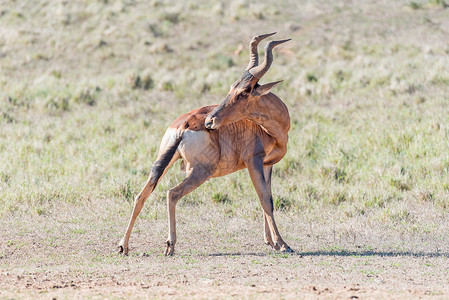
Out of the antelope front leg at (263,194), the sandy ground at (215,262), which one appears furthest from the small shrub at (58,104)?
the antelope front leg at (263,194)

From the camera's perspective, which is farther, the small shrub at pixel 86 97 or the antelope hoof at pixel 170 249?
the small shrub at pixel 86 97

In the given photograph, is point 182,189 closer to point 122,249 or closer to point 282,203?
point 122,249

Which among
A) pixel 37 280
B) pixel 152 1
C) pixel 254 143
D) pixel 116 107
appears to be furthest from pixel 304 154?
pixel 152 1

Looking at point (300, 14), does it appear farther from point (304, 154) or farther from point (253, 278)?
point (253, 278)

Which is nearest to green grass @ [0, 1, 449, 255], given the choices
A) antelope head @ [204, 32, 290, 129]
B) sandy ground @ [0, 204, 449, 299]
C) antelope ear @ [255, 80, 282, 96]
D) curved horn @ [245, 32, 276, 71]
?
sandy ground @ [0, 204, 449, 299]

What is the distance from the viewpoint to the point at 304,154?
14.6m

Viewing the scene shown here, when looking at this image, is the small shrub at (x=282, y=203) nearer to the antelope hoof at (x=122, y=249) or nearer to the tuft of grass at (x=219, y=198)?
the tuft of grass at (x=219, y=198)

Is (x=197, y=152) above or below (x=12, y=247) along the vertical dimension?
above

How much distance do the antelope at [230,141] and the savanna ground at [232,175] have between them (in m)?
0.75

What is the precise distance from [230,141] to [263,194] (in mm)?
833

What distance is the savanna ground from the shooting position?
7.50 metres

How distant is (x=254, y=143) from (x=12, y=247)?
3567 millimetres

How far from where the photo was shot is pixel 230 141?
28.5 ft

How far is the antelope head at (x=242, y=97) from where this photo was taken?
8.22m
